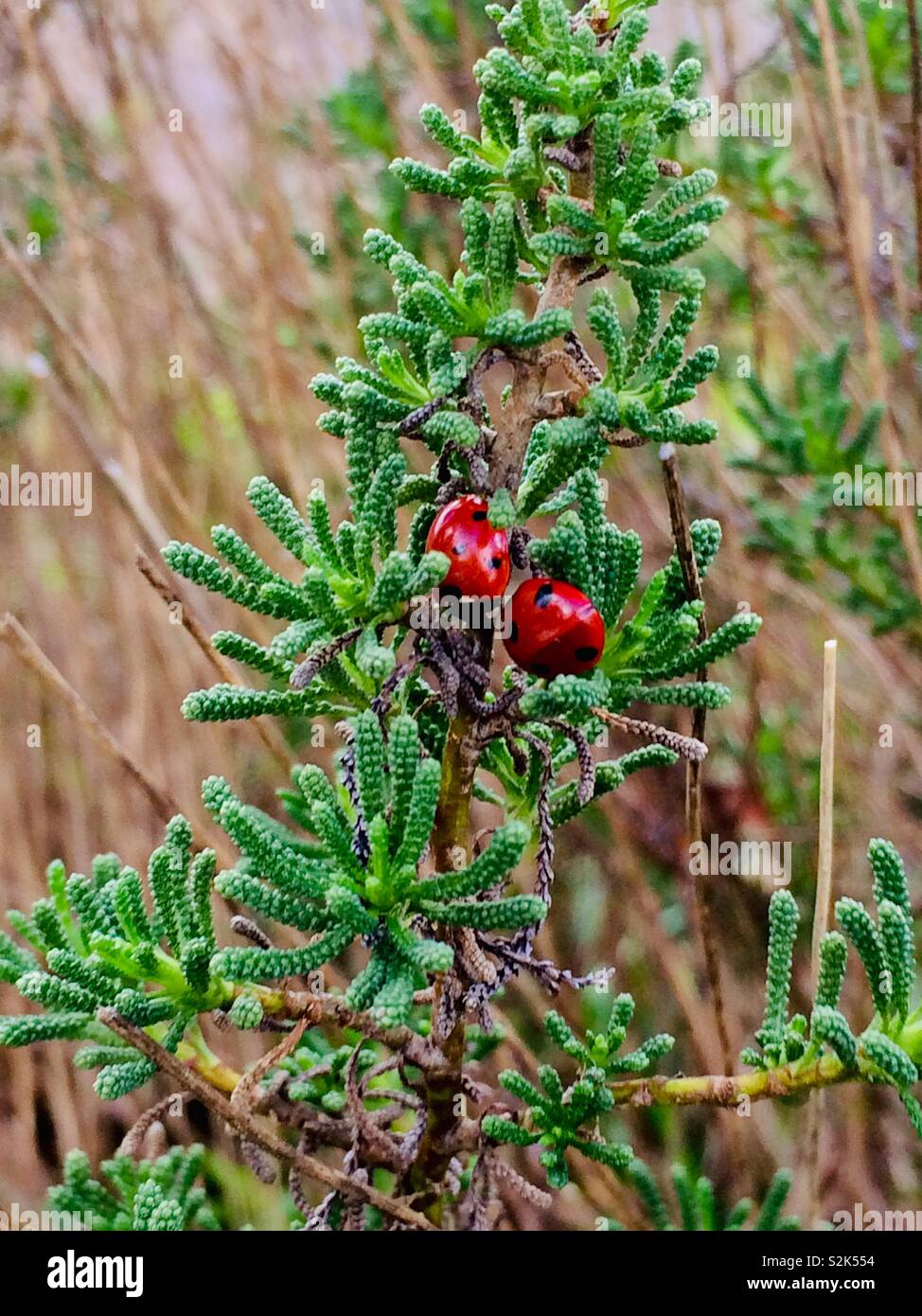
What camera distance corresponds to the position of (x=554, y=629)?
16.3 inches

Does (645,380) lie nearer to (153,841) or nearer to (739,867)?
(739,867)

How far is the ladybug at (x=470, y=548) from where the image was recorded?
0.40 m

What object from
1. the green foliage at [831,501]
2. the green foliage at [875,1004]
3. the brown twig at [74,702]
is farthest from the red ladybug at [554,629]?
the green foliage at [831,501]

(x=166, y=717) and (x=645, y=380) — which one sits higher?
(x=645, y=380)

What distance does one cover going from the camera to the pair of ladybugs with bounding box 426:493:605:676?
401 mm

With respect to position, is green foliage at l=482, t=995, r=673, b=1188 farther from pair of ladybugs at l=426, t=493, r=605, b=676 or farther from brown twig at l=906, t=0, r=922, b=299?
brown twig at l=906, t=0, r=922, b=299

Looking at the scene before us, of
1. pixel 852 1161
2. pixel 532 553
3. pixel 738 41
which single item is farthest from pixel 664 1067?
pixel 738 41

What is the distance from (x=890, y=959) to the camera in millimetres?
447

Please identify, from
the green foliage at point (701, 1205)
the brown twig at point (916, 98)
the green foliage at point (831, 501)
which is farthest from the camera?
the green foliage at point (831, 501)

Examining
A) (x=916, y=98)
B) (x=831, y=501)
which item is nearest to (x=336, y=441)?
(x=831, y=501)

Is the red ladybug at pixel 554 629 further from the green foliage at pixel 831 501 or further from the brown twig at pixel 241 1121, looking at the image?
the green foliage at pixel 831 501

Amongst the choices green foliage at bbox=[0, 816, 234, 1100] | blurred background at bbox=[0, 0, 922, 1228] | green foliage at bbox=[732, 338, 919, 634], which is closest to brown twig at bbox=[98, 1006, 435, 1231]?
green foliage at bbox=[0, 816, 234, 1100]

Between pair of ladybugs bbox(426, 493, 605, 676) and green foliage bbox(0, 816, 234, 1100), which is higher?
pair of ladybugs bbox(426, 493, 605, 676)

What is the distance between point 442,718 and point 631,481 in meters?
0.67
